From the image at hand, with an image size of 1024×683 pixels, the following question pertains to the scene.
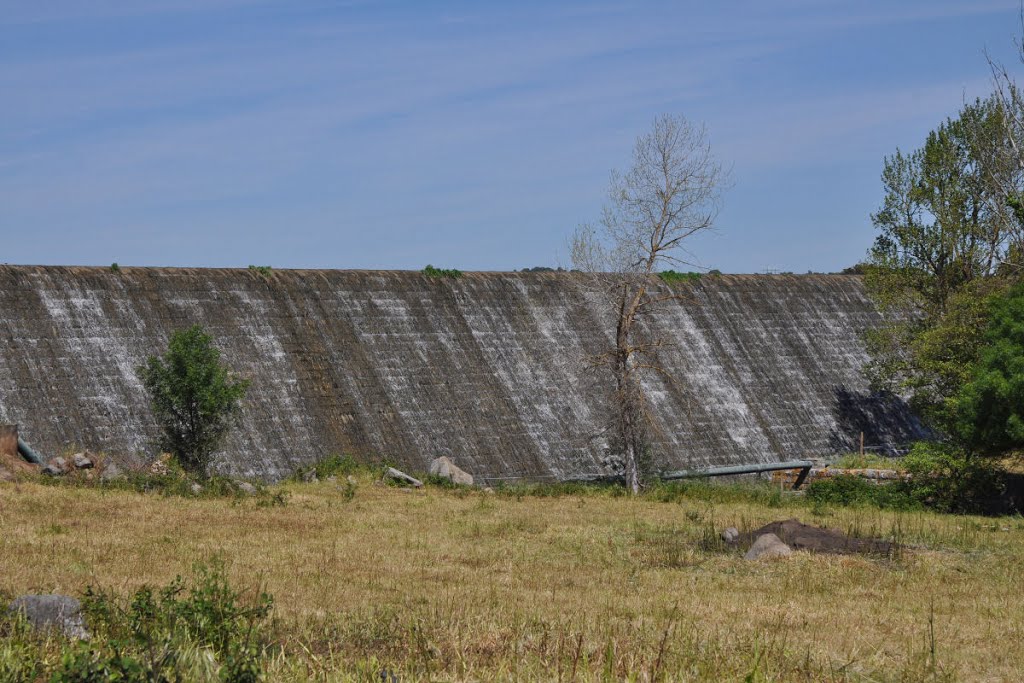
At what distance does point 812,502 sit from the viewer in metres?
22.7

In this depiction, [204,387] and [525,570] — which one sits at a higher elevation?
[204,387]

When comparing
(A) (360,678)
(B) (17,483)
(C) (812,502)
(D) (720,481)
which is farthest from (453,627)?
(D) (720,481)

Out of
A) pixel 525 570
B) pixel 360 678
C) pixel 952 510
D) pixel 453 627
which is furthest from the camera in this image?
pixel 952 510

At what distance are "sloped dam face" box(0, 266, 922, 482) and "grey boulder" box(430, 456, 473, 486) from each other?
190cm

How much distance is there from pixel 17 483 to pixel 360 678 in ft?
43.8

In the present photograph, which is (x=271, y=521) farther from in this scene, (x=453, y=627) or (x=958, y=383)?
(x=958, y=383)

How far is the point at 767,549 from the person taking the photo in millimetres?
14828

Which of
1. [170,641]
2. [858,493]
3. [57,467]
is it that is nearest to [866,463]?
[858,493]

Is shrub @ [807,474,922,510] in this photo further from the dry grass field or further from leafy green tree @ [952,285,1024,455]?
leafy green tree @ [952,285,1024,455]

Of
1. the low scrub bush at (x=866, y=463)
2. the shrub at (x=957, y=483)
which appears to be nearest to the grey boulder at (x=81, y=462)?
the shrub at (x=957, y=483)

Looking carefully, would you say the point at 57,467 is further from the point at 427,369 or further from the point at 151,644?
the point at 151,644

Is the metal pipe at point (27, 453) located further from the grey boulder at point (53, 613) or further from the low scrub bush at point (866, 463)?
the low scrub bush at point (866, 463)

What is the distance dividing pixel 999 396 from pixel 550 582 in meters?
12.1

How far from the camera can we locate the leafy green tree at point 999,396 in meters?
21.3
